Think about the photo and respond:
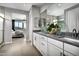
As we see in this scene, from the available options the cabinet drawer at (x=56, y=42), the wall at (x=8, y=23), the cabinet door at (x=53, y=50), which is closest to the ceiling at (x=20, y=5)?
the wall at (x=8, y=23)

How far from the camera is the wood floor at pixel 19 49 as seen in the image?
1.66 metres

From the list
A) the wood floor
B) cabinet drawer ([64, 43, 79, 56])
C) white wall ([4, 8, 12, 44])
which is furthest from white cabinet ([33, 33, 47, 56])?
cabinet drawer ([64, 43, 79, 56])

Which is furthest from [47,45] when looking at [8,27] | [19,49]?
[8,27]

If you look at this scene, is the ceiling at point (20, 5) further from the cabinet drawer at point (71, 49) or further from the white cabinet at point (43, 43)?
the cabinet drawer at point (71, 49)

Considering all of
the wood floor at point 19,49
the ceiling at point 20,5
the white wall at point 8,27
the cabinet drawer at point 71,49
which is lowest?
the wood floor at point 19,49

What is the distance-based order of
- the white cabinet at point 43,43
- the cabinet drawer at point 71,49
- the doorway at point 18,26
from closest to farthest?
the cabinet drawer at point 71,49 → the doorway at point 18,26 → the white cabinet at point 43,43

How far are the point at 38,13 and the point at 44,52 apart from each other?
2.50ft

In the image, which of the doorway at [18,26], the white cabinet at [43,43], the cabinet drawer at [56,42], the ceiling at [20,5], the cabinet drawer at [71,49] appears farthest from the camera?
the white cabinet at [43,43]

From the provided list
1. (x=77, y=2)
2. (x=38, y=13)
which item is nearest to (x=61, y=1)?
(x=77, y=2)

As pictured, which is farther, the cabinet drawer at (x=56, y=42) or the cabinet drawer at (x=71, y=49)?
the cabinet drawer at (x=56, y=42)

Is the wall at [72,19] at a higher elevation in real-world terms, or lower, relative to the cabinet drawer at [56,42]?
higher

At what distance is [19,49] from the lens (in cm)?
176

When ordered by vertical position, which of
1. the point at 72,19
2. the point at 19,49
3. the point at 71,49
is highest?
the point at 72,19

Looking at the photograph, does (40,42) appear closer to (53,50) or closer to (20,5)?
(53,50)
